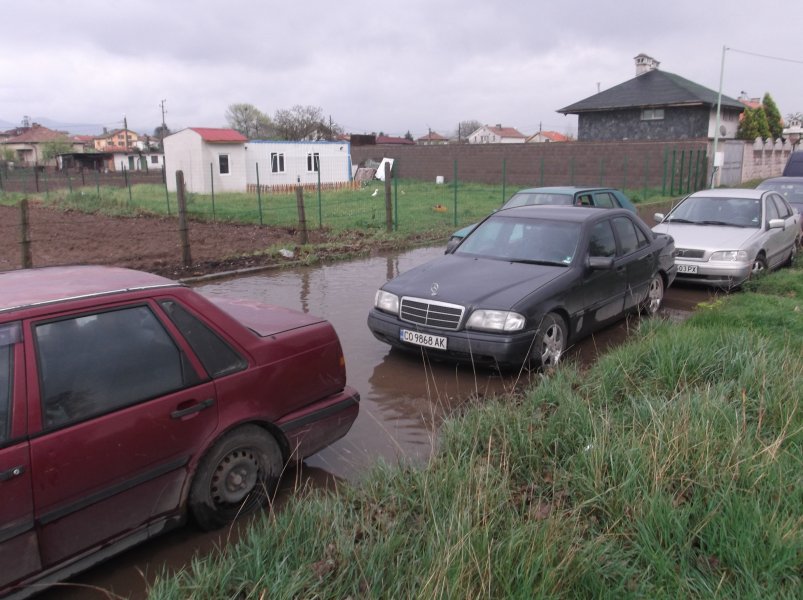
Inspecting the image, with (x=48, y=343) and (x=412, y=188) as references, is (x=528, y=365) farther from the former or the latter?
(x=412, y=188)

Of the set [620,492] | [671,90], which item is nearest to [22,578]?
[620,492]

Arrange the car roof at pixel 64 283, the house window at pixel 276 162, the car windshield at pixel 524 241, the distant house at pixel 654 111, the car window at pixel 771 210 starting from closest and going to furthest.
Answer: the car roof at pixel 64 283, the car windshield at pixel 524 241, the car window at pixel 771 210, the distant house at pixel 654 111, the house window at pixel 276 162

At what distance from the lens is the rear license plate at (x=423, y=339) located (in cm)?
612

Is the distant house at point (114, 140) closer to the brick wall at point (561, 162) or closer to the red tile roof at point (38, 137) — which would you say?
the red tile roof at point (38, 137)

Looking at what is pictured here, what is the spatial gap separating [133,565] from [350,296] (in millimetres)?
6511

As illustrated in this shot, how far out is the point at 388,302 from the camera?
6.65 meters

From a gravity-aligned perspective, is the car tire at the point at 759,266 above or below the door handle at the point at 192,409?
below

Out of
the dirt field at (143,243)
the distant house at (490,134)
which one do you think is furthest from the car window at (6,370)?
the distant house at (490,134)

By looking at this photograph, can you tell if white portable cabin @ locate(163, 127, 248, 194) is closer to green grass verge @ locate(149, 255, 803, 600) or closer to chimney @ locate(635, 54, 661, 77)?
chimney @ locate(635, 54, 661, 77)

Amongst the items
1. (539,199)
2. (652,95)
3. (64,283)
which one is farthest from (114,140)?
(64,283)

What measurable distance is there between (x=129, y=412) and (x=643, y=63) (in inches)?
1815

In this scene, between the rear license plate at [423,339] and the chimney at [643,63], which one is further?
the chimney at [643,63]

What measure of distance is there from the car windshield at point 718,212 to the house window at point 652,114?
28198 mm

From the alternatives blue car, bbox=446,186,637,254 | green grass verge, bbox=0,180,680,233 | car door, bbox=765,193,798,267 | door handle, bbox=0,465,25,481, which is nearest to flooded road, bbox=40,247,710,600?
door handle, bbox=0,465,25,481
